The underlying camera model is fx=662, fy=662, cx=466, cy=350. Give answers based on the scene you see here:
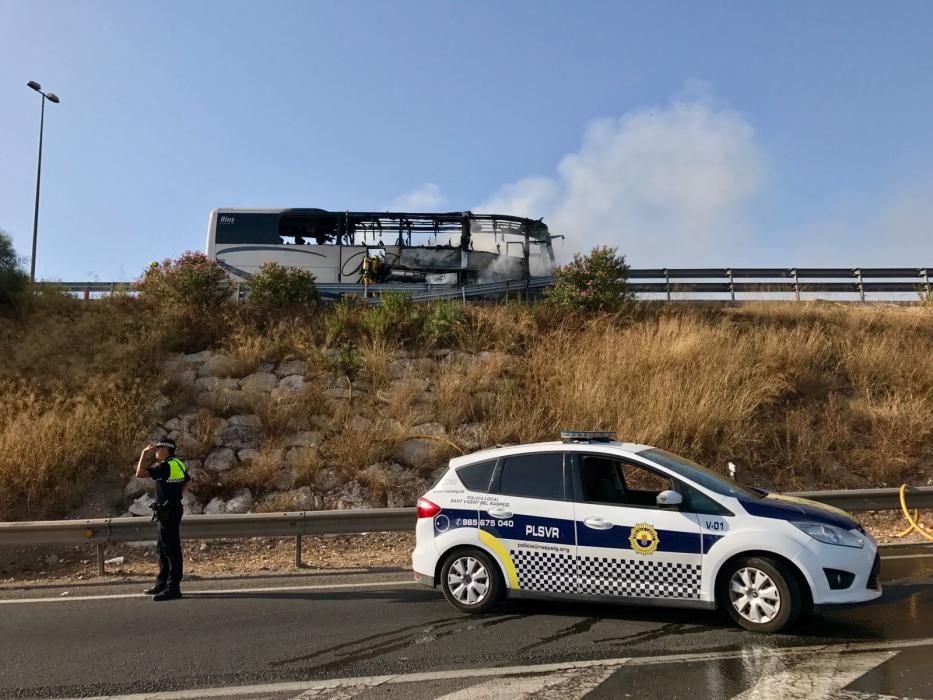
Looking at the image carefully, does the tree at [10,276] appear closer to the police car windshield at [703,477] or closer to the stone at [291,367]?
the stone at [291,367]

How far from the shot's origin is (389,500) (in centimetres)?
1072

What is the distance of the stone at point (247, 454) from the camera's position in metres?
11.4

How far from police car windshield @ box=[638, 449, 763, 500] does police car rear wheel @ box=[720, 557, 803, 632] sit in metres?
0.62

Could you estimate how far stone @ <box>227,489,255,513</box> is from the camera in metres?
10.4

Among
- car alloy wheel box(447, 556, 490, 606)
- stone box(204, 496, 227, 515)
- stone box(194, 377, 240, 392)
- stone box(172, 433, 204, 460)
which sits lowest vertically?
car alloy wheel box(447, 556, 490, 606)

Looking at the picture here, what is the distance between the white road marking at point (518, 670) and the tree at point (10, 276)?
1469 cm

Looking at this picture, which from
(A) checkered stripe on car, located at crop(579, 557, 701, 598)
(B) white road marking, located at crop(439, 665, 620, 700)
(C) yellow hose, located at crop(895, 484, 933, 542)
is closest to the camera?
(B) white road marking, located at crop(439, 665, 620, 700)

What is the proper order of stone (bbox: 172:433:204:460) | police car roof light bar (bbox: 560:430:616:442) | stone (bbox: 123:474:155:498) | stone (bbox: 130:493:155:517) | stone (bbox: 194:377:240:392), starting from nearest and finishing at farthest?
1. police car roof light bar (bbox: 560:430:616:442)
2. stone (bbox: 130:493:155:517)
3. stone (bbox: 123:474:155:498)
4. stone (bbox: 172:433:204:460)
5. stone (bbox: 194:377:240:392)

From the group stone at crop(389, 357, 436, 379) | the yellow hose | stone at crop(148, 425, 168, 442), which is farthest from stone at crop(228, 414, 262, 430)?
the yellow hose

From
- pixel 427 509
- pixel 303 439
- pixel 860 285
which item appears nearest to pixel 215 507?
pixel 303 439

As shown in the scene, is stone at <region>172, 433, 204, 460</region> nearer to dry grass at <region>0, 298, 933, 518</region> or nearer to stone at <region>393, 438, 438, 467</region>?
dry grass at <region>0, 298, 933, 518</region>

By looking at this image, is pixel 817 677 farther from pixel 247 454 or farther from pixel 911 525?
pixel 247 454

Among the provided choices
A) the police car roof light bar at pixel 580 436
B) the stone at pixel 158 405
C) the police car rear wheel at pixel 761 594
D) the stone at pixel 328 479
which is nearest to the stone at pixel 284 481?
the stone at pixel 328 479

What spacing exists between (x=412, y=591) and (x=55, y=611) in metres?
3.46
